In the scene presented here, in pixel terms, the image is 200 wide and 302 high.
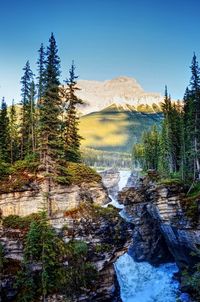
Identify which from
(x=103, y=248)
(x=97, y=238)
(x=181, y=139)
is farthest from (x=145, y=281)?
(x=181, y=139)

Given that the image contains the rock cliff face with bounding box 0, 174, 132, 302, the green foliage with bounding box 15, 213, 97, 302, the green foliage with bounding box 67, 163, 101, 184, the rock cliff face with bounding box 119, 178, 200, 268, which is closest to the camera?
the green foliage with bounding box 15, 213, 97, 302

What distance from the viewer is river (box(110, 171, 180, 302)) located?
44.1 metres

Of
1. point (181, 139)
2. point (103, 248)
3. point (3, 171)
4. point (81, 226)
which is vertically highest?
point (181, 139)

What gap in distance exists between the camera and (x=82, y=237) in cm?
3656

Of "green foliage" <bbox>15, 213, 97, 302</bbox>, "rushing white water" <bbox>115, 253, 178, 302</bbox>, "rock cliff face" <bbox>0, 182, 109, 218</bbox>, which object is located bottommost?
"rushing white water" <bbox>115, 253, 178, 302</bbox>

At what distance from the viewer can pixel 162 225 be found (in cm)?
4559

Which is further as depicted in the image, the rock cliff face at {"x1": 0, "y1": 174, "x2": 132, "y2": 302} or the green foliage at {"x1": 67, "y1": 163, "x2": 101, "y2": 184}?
the green foliage at {"x1": 67, "y1": 163, "x2": 101, "y2": 184}

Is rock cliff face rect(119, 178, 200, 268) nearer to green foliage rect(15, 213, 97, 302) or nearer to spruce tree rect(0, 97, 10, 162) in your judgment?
green foliage rect(15, 213, 97, 302)

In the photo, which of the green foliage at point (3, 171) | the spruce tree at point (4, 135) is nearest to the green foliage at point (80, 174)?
the green foliage at point (3, 171)

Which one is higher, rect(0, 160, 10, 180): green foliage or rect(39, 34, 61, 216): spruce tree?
rect(39, 34, 61, 216): spruce tree

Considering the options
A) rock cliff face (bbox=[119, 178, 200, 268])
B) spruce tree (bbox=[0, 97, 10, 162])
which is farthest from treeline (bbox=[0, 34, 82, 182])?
rock cliff face (bbox=[119, 178, 200, 268])

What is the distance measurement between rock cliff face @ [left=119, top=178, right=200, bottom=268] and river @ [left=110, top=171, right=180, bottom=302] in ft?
6.56

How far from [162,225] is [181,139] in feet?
67.7

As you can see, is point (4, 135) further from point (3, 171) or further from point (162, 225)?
point (162, 225)
